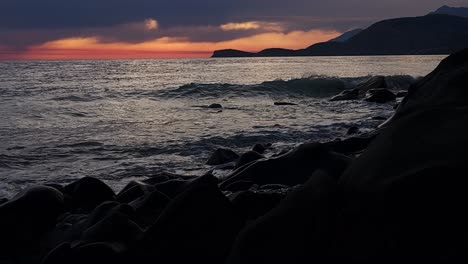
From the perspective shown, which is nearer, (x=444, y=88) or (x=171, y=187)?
(x=444, y=88)

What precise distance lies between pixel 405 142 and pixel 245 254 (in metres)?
1.53

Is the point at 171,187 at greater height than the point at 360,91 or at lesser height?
greater

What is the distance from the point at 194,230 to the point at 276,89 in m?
30.2

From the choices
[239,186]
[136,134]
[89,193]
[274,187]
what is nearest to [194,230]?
[274,187]

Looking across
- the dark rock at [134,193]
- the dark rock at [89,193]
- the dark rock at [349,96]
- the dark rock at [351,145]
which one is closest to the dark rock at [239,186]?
the dark rock at [134,193]

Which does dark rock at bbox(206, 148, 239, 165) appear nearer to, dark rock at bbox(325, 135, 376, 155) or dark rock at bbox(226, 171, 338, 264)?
dark rock at bbox(325, 135, 376, 155)

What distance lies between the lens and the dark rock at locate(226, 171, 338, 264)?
3.27 m

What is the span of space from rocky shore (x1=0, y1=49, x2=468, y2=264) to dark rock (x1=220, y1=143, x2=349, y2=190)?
63.6 inches

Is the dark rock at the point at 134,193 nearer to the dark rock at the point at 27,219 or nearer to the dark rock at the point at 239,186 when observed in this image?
the dark rock at the point at 27,219

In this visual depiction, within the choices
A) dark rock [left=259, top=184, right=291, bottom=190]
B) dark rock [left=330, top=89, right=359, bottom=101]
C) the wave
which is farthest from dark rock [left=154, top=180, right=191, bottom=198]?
the wave

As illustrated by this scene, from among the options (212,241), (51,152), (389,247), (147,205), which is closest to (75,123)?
(51,152)

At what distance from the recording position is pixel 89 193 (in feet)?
21.5

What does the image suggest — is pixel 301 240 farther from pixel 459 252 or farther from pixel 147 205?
pixel 147 205

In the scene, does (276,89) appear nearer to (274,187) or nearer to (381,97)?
(381,97)
